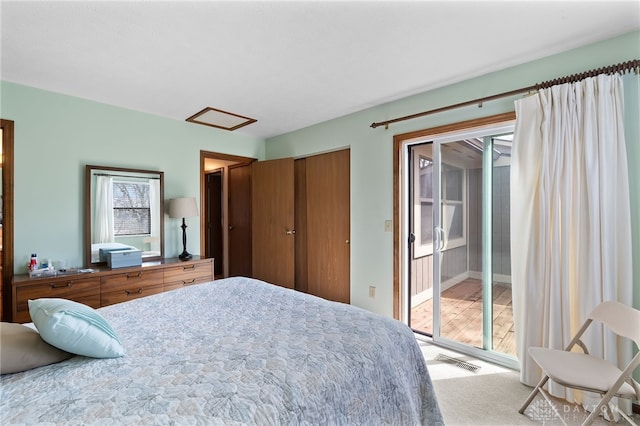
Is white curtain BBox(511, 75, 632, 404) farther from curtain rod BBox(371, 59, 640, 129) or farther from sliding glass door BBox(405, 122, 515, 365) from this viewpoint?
sliding glass door BBox(405, 122, 515, 365)

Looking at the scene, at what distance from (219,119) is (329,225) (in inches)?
71.8

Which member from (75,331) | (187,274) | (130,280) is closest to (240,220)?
(187,274)

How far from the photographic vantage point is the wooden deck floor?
2.53 meters

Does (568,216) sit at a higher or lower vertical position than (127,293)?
higher

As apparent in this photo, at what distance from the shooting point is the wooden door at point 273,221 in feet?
13.1

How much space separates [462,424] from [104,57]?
335cm

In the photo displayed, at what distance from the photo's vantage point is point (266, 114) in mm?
3447

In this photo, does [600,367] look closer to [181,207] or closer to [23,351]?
[23,351]

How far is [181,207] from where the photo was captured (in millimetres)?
3424

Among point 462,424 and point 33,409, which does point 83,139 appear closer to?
point 33,409

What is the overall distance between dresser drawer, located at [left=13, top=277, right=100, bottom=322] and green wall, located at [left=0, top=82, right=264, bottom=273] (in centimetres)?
44

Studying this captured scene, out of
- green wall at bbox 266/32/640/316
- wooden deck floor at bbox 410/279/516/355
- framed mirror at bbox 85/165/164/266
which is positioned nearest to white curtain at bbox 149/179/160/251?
framed mirror at bbox 85/165/164/266

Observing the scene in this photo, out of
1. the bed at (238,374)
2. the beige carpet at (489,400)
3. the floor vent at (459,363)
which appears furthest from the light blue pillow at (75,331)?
the floor vent at (459,363)

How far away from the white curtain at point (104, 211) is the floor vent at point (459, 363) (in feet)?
11.0
